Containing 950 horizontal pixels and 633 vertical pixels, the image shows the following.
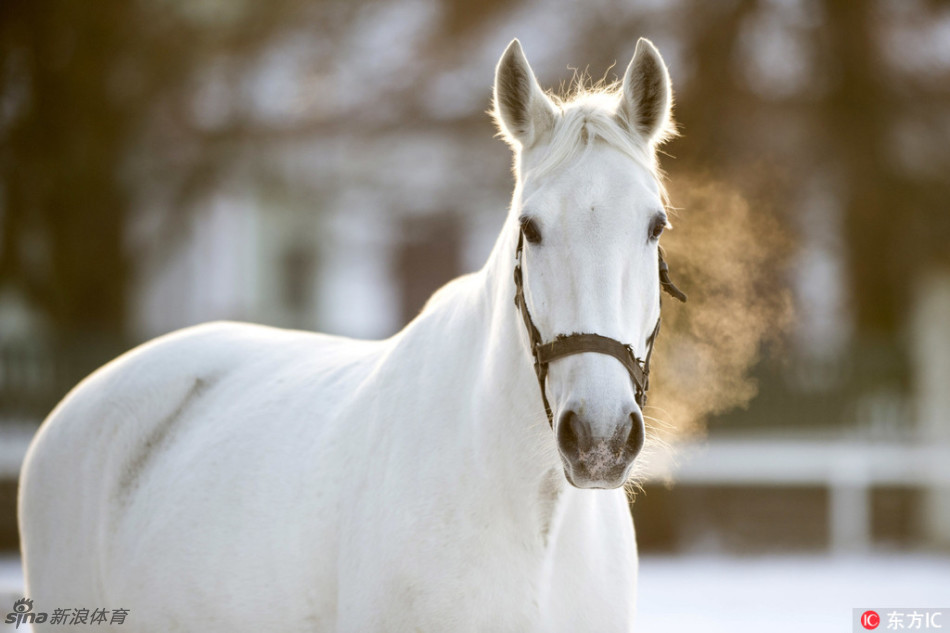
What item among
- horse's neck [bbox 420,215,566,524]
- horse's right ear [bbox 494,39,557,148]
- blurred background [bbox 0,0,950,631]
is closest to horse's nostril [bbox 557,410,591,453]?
horse's neck [bbox 420,215,566,524]

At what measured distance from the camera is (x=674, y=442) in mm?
8438

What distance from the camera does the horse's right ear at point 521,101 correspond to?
243 centimetres

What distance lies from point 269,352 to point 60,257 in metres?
7.87

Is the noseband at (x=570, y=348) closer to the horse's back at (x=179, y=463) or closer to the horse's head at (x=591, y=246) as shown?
the horse's head at (x=591, y=246)

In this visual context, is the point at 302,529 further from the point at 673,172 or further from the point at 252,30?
the point at 252,30

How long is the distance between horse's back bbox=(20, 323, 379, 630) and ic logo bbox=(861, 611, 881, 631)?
→ 7.58 feet

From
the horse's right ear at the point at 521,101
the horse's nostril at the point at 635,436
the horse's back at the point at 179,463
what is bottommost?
the horse's back at the point at 179,463

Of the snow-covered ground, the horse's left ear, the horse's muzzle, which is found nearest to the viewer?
the horse's muzzle

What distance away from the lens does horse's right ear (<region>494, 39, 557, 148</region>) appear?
2428mm

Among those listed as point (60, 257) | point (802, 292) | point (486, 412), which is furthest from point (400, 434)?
point (60, 257)

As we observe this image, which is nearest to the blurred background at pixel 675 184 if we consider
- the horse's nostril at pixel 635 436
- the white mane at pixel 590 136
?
the white mane at pixel 590 136

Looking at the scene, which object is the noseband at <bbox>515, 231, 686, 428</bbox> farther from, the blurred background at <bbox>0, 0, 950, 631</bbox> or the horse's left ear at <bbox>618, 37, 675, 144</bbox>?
the blurred background at <bbox>0, 0, 950, 631</bbox>

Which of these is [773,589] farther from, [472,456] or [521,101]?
[521,101]

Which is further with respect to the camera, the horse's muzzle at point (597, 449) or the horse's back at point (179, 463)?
the horse's back at point (179, 463)
